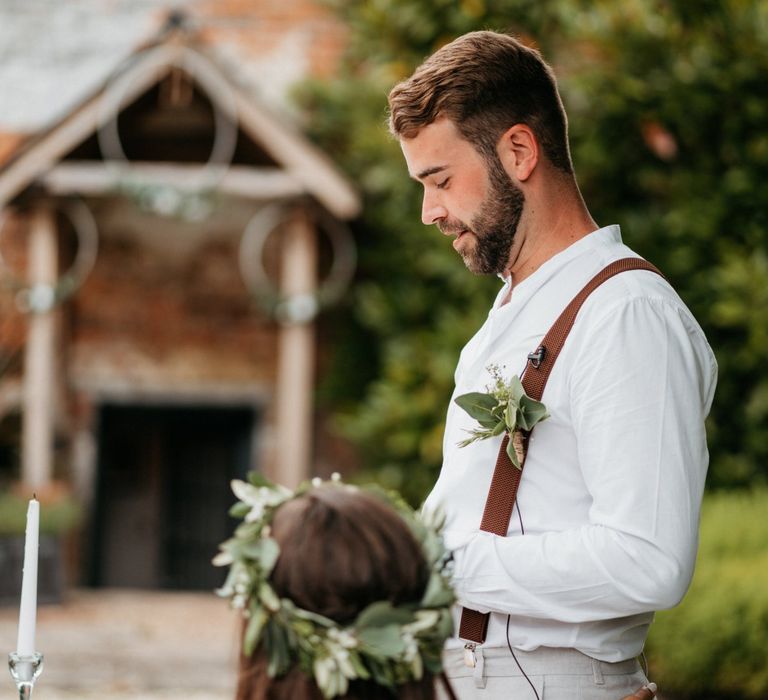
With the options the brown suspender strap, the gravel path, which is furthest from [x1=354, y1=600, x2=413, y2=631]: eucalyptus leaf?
the gravel path

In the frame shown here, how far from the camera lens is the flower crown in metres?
1.78

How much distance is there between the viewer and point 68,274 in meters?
9.70

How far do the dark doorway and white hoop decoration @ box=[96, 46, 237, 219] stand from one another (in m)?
2.02

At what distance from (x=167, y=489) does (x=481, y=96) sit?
8765 mm

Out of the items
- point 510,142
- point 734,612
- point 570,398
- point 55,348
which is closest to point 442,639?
point 570,398

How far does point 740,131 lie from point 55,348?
505 centimetres

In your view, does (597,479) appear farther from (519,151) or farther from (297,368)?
(297,368)

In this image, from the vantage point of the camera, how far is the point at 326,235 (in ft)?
33.8

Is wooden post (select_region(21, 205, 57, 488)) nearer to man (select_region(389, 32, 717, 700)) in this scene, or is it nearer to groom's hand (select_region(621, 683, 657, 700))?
man (select_region(389, 32, 717, 700))

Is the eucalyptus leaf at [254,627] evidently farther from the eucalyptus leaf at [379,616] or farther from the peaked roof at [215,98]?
the peaked roof at [215,98]

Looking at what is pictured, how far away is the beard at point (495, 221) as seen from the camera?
228 cm

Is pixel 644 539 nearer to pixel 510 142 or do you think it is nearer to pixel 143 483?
pixel 510 142

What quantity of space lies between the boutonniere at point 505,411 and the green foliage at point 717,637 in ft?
12.5

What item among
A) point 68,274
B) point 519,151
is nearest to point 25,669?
point 519,151
